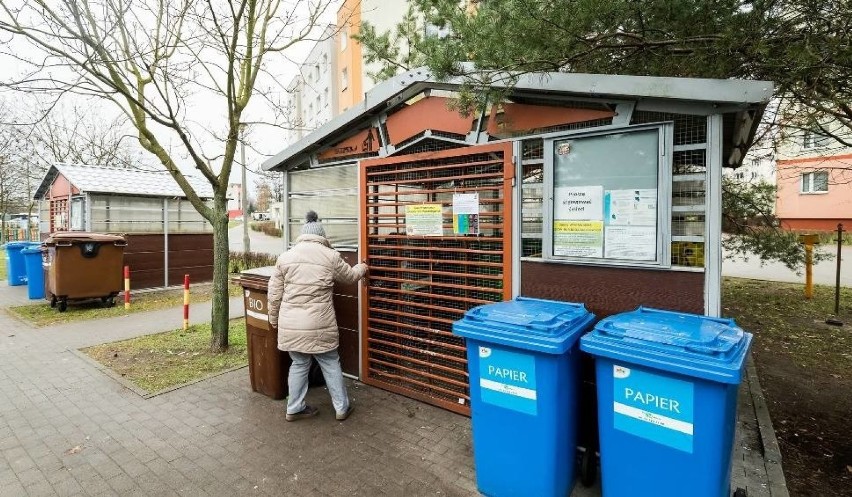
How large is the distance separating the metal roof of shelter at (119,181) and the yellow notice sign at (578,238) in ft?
32.8

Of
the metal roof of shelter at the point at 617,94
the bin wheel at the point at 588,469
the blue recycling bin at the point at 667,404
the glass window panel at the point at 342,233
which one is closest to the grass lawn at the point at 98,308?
the glass window panel at the point at 342,233

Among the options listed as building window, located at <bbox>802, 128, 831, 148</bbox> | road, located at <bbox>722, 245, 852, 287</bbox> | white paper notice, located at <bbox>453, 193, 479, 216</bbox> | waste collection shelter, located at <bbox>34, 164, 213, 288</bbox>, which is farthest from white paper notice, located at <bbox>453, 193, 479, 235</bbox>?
road, located at <bbox>722, 245, 852, 287</bbox>

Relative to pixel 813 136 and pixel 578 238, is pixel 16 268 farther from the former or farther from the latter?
pixel 813 136

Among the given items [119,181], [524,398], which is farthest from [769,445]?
[119,181]

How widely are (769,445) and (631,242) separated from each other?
6.78ft

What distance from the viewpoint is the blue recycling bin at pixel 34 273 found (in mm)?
10367

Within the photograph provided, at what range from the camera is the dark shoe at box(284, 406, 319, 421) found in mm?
4191

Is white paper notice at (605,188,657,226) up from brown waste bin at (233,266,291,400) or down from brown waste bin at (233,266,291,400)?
up

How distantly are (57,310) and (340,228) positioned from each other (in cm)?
758

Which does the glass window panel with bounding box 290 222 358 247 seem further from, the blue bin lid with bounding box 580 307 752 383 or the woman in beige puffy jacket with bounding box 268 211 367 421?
the blue bin lid with bounding box 580 307 752 383

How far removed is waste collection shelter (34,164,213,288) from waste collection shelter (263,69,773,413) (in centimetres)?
776

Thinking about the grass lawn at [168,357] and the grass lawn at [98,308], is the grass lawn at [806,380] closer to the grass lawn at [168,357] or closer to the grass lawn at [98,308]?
the grass lawn at [168,357]

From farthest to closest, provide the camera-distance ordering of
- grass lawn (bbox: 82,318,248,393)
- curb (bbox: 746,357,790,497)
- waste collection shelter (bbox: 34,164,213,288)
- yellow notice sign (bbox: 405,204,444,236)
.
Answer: waste collection shelter (bbox: 34,164,213,288) < grass lawn (bbox: 82,318,248,393) < yellow notice sign (bbox: 405,204,444,236) < curb (bbox: 746,357,790,497)

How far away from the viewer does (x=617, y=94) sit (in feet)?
10.8
